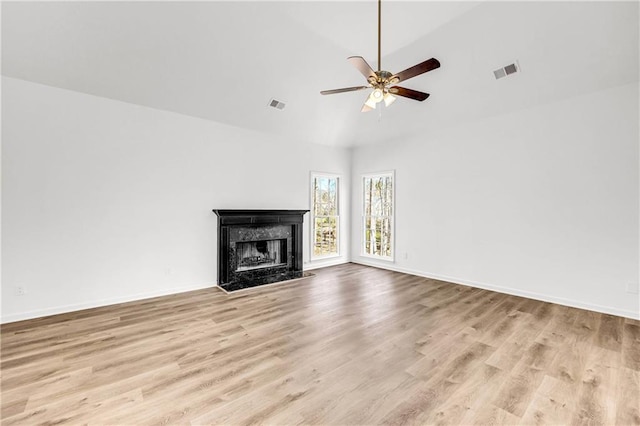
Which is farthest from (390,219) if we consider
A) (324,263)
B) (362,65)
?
(362,65)

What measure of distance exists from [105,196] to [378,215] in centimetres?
503

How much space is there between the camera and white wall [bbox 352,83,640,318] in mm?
3594

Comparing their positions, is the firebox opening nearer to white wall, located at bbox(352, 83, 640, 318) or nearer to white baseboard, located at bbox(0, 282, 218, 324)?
white baseboard, located at bbox(0, 282, 218, 324)

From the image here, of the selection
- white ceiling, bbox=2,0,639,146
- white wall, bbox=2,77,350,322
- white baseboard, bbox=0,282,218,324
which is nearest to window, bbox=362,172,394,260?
white ceiling, bbox=2,0,639,146

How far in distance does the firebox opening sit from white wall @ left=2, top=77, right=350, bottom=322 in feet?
1.87

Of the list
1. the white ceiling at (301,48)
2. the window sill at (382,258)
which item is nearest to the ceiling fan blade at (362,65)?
the white ceiling at (301,48)

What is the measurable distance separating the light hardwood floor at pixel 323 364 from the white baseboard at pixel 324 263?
86.7 inches

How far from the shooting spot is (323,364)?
2.44 m

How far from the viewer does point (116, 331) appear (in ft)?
10.1

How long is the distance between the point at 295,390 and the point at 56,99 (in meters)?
4.49

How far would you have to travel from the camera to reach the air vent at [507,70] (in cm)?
364

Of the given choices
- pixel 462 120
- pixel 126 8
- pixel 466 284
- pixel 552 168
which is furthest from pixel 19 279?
pixel 552 168

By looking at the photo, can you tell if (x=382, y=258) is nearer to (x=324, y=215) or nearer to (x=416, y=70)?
(x=324, y=215)

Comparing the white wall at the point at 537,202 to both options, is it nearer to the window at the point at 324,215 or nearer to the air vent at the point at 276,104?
the window at the point at 324,215
